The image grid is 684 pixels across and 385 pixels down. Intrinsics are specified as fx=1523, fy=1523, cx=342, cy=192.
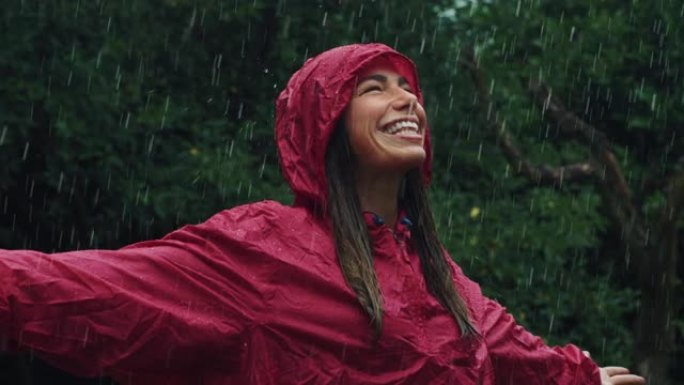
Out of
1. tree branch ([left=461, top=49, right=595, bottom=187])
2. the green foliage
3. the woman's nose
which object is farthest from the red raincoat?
tree branch ([left=461, top=49, right=595, bottom=187])

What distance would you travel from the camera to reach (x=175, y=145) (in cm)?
870

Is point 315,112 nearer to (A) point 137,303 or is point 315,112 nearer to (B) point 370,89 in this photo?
(B) point 370,89

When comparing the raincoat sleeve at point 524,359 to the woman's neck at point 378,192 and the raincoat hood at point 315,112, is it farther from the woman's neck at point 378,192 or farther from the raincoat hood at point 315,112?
the raincoat hood at point 315,112

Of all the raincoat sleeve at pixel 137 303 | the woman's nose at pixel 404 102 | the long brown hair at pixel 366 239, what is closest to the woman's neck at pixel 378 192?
the long brown hair at pixel 366 239

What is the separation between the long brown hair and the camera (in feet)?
12.7

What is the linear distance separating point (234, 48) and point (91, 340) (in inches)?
231

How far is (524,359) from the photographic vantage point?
4309 mm

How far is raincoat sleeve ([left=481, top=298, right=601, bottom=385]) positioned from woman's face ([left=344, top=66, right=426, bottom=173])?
1.70 ft

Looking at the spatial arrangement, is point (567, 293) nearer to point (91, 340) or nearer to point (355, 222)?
point (355, 222)

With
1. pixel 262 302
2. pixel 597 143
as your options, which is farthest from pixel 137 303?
pixel 597 143

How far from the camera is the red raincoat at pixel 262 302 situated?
11.5ft

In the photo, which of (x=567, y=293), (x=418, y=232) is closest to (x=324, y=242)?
(x=418, y=232)

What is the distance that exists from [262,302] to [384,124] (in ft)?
2.16

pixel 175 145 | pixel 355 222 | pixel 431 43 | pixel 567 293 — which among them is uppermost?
pixel 355 222
